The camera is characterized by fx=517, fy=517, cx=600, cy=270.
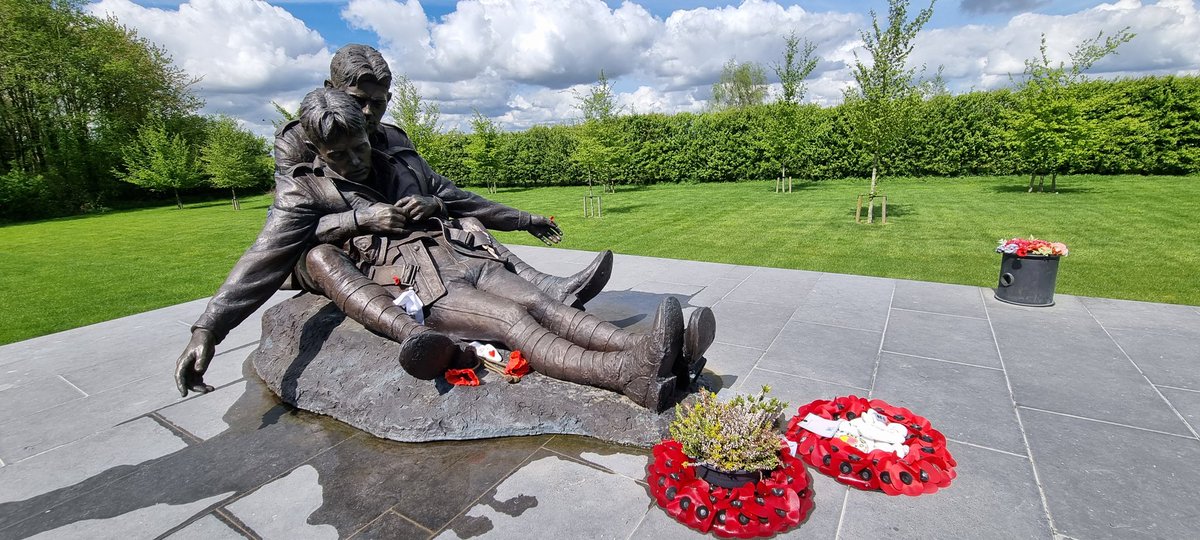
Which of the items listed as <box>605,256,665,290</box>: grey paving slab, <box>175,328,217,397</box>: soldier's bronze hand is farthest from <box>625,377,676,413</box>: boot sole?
<box>605,256,665,290</box>: grey paving slab

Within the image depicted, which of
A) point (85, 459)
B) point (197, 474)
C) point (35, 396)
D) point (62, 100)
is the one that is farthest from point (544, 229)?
point (62, 100)

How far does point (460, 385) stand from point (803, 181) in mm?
20621

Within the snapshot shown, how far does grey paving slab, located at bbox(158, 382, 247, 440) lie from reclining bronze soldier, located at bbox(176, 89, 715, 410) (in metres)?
0.53

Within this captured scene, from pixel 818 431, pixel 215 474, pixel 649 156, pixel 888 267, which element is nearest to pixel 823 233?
pixel 888 267

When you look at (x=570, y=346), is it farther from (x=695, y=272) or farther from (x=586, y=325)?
(x=695, y=272)

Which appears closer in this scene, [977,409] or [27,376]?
[977,409]

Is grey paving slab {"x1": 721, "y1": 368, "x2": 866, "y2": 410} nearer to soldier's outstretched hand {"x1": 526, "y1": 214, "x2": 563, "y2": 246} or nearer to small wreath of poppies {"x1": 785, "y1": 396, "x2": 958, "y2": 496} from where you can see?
small wreath of poppies {"x1": 785, "y1": 396, "x2": 958, "y2": 496}

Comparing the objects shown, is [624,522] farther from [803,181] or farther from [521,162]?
[521,162]

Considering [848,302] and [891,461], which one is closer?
[891,461]

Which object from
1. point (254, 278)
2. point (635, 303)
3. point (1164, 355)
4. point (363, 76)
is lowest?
point (1164, 355)

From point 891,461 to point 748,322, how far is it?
95.1 inches

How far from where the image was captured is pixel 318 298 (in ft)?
13.1

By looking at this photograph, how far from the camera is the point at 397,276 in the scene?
333cm

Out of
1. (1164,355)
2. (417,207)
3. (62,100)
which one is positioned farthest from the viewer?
(62,100)
